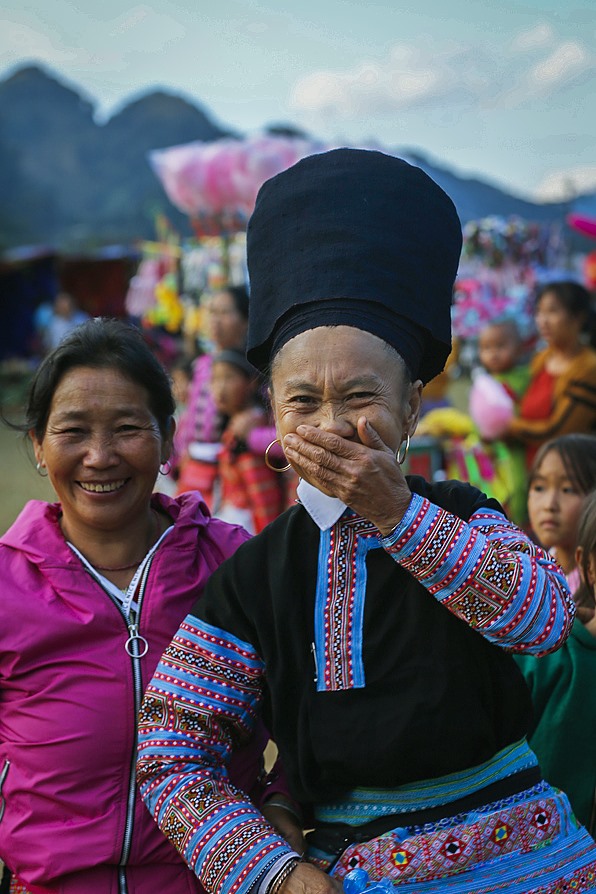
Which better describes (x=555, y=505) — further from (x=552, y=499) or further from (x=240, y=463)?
(x=240, y=463)

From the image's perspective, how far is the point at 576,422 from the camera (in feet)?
17.6

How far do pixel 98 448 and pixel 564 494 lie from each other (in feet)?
6.35

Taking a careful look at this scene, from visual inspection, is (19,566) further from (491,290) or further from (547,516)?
(491,290)

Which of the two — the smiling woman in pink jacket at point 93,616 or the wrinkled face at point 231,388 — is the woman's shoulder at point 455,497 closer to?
the smiling woman in pink jacket at point 93,616

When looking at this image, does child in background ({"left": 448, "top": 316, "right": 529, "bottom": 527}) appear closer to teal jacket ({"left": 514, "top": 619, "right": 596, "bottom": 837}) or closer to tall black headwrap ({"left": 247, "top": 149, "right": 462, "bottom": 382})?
teal jacket ({"left": 514, "top": 619, "right": 596, "bottom": 837})

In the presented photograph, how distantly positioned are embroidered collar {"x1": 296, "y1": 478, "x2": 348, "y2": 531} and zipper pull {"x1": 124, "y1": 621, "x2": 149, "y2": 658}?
20.4 inches

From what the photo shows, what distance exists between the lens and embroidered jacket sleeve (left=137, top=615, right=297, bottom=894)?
62.5 inches

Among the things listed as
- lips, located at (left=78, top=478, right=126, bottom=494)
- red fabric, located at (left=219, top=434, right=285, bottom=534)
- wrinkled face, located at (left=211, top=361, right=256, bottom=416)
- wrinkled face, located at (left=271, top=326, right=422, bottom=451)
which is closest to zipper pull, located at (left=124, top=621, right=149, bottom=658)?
lips, located at (left=78, top=478, right=126, bottom=494)

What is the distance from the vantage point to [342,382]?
1569 mm

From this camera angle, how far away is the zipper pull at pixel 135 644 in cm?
193

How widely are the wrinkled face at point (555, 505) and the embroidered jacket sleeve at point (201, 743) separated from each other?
1847 millimetres

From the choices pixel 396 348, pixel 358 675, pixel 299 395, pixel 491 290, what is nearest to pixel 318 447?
pixel 299 395

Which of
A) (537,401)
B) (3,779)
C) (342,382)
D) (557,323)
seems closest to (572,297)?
(557,323)

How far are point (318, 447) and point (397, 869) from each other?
772mm
